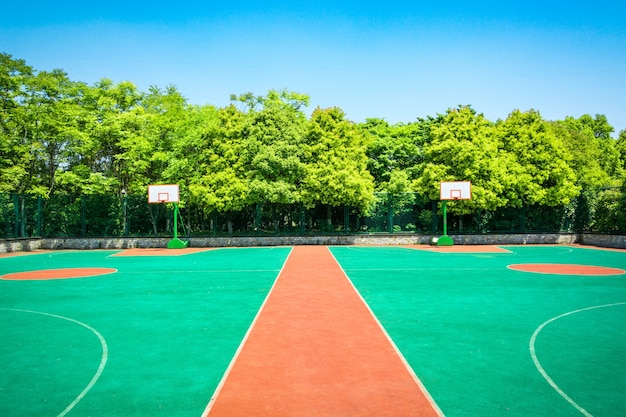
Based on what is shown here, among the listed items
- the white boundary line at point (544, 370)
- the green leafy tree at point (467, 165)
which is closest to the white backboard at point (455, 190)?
the green leafy tree at point (467, 165)

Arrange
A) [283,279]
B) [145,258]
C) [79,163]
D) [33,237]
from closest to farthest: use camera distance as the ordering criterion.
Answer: [283,279]
[145,258]
[33,237]
[79,163]

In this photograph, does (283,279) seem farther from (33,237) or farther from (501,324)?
(33,237)

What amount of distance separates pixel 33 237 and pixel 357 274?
25467mm

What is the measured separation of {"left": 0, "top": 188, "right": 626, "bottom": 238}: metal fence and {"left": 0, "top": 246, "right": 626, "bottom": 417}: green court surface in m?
15.4

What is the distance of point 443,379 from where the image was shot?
701 cm

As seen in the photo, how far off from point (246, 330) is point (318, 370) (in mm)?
2932

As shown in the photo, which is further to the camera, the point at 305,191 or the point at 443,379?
the point at 305,191

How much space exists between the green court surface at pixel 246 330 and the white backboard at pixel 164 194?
13.0 metres

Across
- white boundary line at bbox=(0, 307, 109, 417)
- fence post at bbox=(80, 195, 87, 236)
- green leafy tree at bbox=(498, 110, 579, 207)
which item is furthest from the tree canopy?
white boundary line at bbox=(0, 307, 109, 417)

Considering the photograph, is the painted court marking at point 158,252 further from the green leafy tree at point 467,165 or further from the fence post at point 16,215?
the green leafy tree at point 467,165

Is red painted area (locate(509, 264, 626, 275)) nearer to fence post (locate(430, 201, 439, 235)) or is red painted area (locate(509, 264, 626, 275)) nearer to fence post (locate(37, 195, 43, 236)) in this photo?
fence post (locate(430, 201, 439, 235))

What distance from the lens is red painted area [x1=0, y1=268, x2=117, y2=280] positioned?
1834 centimetres

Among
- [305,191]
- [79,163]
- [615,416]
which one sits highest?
[79,163]

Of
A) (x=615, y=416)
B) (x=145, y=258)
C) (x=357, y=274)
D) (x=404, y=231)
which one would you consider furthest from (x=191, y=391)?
(x=404, y=231)
